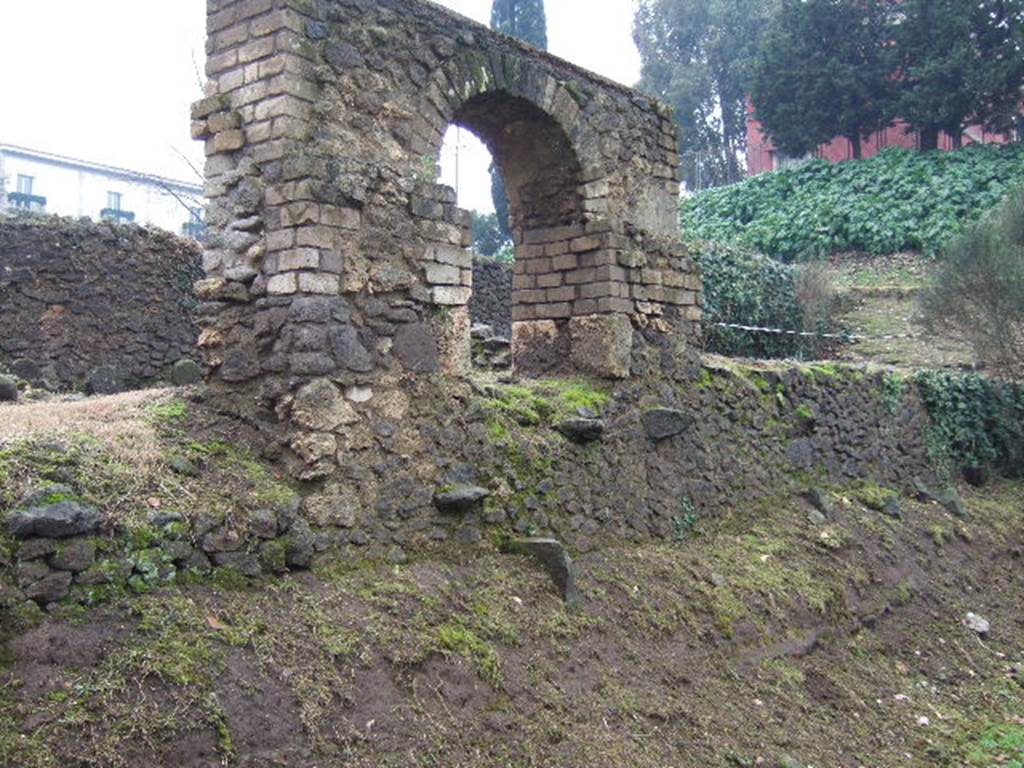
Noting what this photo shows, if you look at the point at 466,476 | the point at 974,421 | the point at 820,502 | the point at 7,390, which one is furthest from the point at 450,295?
the point at 974,421

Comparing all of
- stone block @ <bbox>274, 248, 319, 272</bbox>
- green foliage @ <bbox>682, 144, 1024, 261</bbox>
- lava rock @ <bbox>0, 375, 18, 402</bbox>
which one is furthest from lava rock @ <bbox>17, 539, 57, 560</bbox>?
green foliage @ <bbox>682, 144, 1024, 261</bbox>

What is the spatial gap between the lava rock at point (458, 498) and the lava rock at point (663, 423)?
1956mm

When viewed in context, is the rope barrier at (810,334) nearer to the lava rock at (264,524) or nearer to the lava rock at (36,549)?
the lava rock at (264,524)

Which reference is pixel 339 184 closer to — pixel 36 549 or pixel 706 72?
pixel 36 549

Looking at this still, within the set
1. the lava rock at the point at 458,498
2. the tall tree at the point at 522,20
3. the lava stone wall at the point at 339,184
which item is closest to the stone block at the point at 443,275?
the lava stone wall at the point at 339,184

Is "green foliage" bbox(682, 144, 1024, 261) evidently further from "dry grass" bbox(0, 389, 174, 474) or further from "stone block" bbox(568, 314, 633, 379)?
"dry grass" bbox(0, 389, 174, 474)

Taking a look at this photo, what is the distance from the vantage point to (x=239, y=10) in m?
5.34

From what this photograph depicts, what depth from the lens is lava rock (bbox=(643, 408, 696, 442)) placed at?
7160 mm

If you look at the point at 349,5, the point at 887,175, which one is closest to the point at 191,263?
the point at 349,5

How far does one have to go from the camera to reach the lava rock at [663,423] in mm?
7160

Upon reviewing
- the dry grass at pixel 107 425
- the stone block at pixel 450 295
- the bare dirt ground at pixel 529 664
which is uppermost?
the stone block at pixel 450 295

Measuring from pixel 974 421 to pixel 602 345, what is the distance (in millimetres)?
6934

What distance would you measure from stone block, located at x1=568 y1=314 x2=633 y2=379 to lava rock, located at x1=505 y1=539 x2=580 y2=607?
1.82 m

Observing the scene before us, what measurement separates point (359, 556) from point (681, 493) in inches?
120
